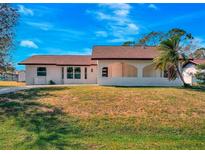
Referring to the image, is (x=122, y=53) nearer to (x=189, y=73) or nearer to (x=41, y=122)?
A: (x=189, y=73)

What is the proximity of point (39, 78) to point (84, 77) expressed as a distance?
478cm

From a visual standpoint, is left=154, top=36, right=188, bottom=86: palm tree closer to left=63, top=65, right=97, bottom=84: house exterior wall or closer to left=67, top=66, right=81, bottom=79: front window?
left=63, top=65, right=97, bottom=84: house exterior wall

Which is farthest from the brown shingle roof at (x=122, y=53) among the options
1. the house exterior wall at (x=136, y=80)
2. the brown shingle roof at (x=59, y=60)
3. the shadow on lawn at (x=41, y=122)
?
the shadow on lawn at (x=41, y=122)

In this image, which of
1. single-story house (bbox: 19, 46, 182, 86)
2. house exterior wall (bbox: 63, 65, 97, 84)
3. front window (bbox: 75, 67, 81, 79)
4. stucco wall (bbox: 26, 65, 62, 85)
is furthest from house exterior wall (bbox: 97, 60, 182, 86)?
stucco wall (bbox: 26, 65, 62, 85)

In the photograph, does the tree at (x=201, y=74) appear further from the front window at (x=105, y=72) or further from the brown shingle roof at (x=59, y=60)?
the brown shingle roof at (x=59, y=60)

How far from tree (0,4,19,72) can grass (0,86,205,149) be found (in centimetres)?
253

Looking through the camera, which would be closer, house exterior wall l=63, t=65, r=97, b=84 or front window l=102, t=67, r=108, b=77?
front window l=102, t=67, r=108, b=77

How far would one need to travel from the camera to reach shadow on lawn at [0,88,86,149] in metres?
11.7

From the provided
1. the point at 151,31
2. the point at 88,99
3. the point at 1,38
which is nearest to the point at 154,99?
the point at 88,99

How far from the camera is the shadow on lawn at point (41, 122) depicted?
1168 cm

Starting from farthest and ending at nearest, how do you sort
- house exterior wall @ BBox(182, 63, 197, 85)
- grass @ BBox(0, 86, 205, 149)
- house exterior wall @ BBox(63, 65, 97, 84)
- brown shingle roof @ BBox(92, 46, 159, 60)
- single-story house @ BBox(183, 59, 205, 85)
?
house exterior wall @ BBox(182, 63, 197, 85)
single-story house @ BBox(183, 59, 205, 85)
house exterior wall @ BBox(63, 65, 97, 84)
brown shingle roof @ BBox(92, 46, 159, 60)
grass @ BBox(0, 86, 205, 149)

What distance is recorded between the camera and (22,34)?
24672 millimetres

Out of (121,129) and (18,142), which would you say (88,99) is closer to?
(121,129)

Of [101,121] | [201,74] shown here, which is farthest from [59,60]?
[101,121]
